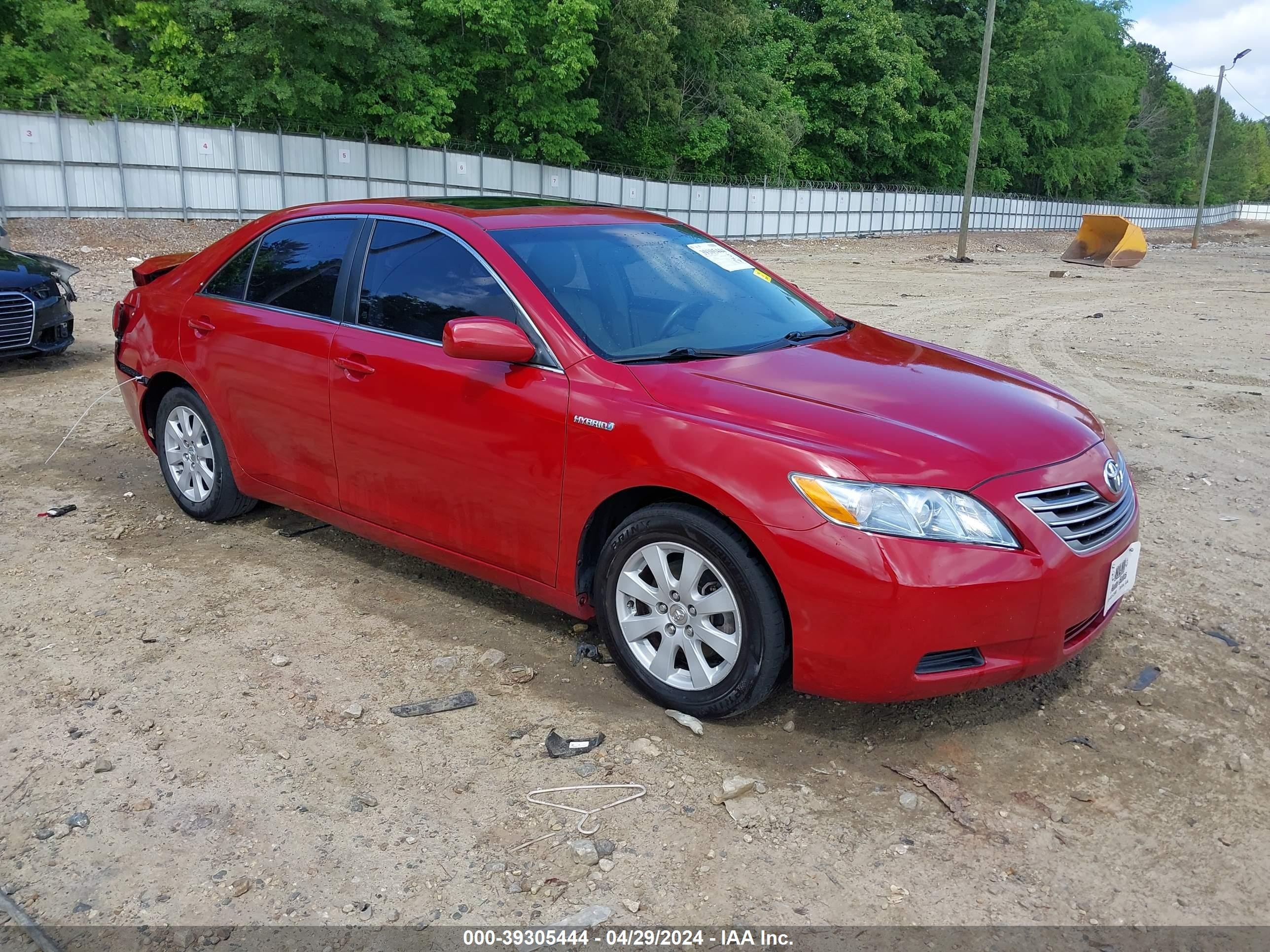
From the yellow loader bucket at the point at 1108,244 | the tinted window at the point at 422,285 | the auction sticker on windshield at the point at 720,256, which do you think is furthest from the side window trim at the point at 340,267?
the yellow loader bucket at the point at 1108,244

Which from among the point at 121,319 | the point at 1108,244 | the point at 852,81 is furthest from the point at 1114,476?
the point at 852,81

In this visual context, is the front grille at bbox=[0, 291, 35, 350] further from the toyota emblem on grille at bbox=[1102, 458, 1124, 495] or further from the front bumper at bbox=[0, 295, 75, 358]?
the toyota emblem on grille at bbox=[1102, 458, 1124, 495]

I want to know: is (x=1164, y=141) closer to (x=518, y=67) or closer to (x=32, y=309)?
(x=518, y=67)

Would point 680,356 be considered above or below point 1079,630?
above

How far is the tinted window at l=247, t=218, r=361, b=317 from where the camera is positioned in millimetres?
4578

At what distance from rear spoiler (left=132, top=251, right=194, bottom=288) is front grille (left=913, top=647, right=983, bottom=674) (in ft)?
15.0

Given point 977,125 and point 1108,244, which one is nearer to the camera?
point 977,125

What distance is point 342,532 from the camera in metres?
5.39

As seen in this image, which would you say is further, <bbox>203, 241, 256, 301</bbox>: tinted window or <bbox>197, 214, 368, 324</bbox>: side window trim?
<bbox>203, 241, 256, 301</bbox>: tinted window

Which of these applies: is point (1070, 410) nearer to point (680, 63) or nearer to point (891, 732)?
point (891, 732)

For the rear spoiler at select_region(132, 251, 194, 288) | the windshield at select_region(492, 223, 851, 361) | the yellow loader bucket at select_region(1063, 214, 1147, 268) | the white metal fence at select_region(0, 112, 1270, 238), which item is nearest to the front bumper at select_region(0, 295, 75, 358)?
the rear spoiler at select_region(132, 251, 194, 288)

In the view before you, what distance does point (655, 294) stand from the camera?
4156mm

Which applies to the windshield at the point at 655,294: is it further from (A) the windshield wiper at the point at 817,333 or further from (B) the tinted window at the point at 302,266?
(B) the tinted window at the point at 302,266

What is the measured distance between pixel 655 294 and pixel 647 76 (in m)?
36.9
